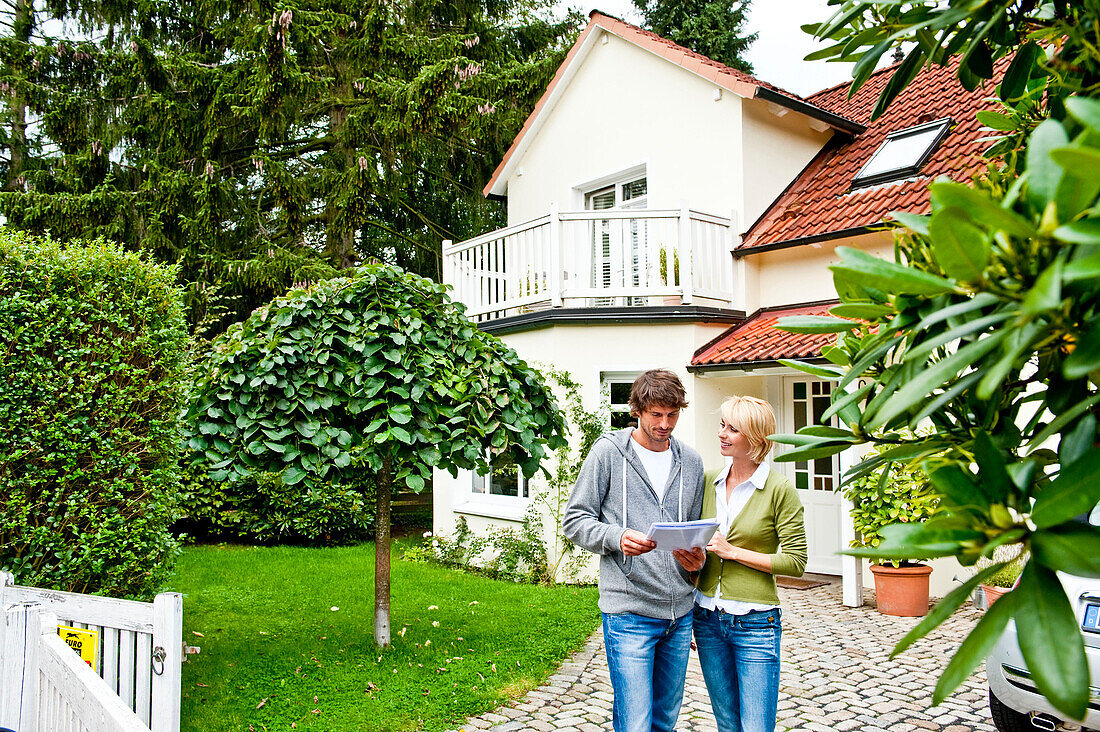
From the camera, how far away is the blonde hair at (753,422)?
356 cm

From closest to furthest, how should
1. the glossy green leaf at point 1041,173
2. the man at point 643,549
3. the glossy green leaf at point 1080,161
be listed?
the glossy green leaf at point 1080,161
the glossy green leaf at point 1041,173
the man at point 643,549

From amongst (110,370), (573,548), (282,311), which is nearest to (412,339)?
(282,311)

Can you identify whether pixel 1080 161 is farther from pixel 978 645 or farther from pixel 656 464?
pixel 656 464

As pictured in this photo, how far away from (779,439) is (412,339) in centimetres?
480

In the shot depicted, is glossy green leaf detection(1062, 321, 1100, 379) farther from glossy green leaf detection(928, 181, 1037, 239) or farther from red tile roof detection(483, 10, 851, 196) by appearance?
red tile roof detection(483, 10, 851, 196)

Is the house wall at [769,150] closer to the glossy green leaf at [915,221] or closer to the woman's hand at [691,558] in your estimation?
the woman's hand at [691,558]

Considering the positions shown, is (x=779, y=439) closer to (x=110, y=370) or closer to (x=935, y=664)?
(x=110, y=370)

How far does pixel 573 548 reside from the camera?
32.3 ft

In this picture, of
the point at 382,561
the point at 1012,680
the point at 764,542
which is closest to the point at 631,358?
the point at 382,561

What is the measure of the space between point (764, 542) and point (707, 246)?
283 inches

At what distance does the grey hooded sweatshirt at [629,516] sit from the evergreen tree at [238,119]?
33.0ft

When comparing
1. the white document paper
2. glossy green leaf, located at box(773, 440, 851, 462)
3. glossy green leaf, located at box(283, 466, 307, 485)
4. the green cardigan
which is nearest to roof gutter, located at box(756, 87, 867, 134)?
glossy green leaf, located at box(283, 466, 307, 485)

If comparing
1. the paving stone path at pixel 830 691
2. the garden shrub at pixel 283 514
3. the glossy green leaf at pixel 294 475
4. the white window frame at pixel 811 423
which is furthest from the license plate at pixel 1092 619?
the garden shrub at pixel 283 514

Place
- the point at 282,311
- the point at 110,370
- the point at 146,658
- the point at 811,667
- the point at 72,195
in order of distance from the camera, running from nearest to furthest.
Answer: the point at 146,658 → the point at 110,370 → the point at 282,311 → the point at 811,667 → the point at 72,195
